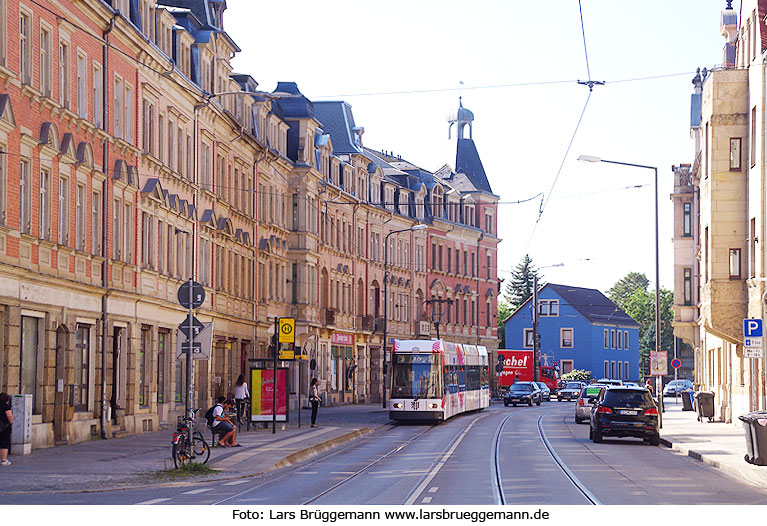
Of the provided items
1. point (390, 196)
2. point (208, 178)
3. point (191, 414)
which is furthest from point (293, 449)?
point (390, 196)

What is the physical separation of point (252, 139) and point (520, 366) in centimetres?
4848

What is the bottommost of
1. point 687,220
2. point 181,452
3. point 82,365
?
point 181,452

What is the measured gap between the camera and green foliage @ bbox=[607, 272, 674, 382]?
513 feet

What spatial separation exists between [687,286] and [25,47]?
4495 centimetres

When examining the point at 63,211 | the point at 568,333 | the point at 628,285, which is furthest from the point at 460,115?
the point at 628,285

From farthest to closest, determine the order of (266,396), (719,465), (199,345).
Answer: (266,396)
(719,465)
(199,345)

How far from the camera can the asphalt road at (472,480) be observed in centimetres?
1858

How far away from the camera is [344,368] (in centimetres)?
7438

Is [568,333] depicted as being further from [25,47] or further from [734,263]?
[25,47]

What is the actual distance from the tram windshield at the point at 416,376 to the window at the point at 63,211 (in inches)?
738

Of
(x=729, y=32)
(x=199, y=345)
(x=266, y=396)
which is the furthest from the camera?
(x=729, y=32)

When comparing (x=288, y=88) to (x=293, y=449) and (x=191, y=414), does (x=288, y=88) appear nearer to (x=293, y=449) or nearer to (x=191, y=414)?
(x=293, y=449)

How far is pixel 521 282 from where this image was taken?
153 meters

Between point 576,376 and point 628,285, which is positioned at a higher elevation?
point 628,285
